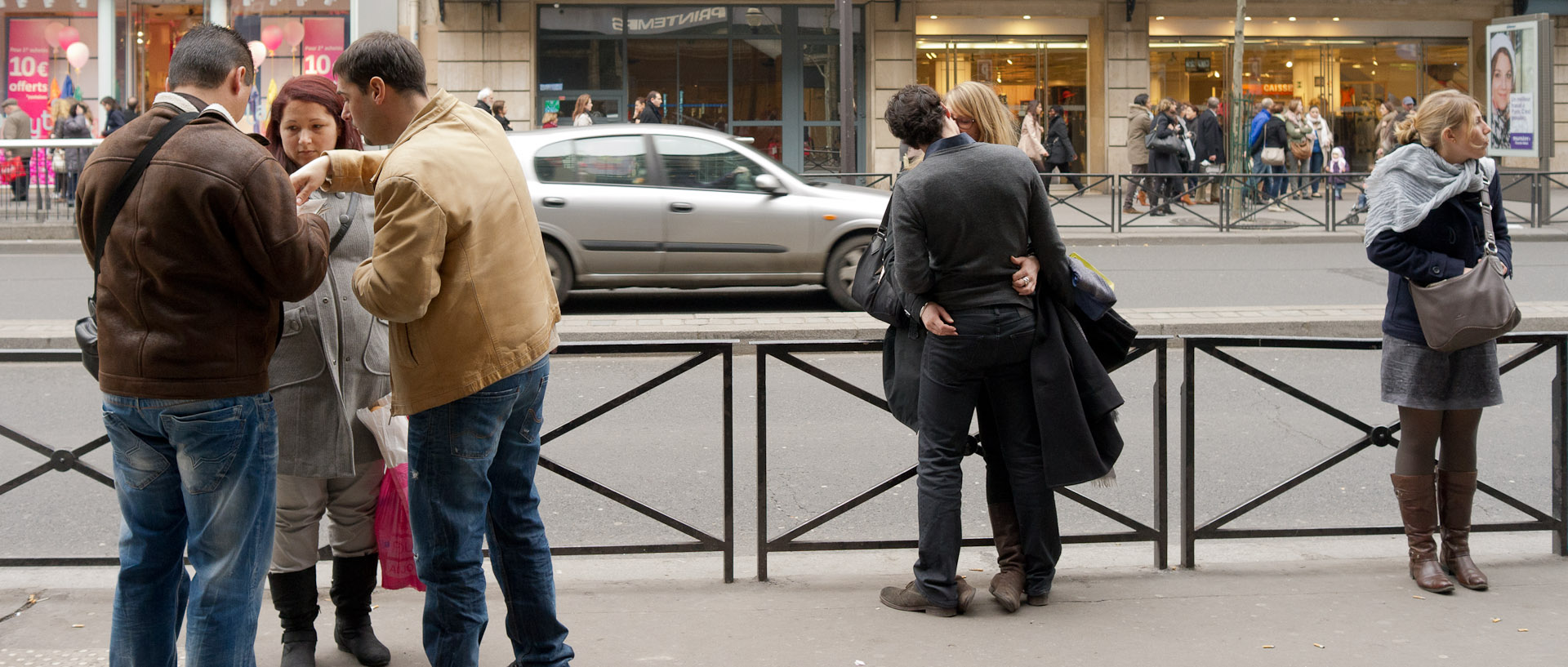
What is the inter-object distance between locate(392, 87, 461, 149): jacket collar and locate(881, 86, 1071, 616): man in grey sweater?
1.39m

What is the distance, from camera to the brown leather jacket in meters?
2.89

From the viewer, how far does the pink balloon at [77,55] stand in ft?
74.1

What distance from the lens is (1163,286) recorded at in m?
12.5

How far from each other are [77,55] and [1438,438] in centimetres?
2320

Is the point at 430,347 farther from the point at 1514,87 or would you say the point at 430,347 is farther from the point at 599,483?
the point at 1514,87

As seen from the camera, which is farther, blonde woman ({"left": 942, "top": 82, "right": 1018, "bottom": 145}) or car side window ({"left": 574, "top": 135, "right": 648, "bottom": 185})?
car side window ({"left": 574, "top": 135, "right": 648, "bottom": 185})

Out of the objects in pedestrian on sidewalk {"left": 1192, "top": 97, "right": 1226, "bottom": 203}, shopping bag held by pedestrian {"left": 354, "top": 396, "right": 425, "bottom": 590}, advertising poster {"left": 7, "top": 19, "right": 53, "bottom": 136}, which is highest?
advertising poster {"left": 7, "top": 19, "right": 53, "bottom": 136}

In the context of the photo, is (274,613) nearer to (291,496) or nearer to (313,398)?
(291,496)

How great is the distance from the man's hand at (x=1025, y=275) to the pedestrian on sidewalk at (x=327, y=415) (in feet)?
5.77

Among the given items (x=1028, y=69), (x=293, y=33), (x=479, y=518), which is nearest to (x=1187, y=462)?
(x=479, y=518)

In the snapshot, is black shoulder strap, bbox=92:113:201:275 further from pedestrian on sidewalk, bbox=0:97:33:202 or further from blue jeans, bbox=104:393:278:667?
pedestrian on sidewalk, bbox=0:97:33:202

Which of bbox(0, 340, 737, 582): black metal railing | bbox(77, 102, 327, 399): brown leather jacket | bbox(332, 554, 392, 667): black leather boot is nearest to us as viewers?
Answer: bbox(77, 102, 327, 399): brown leather jacket

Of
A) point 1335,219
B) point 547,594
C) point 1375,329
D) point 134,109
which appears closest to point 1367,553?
point 547,594

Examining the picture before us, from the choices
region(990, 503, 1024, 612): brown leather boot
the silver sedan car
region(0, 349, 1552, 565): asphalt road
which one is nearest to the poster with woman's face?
the silver sedan car
